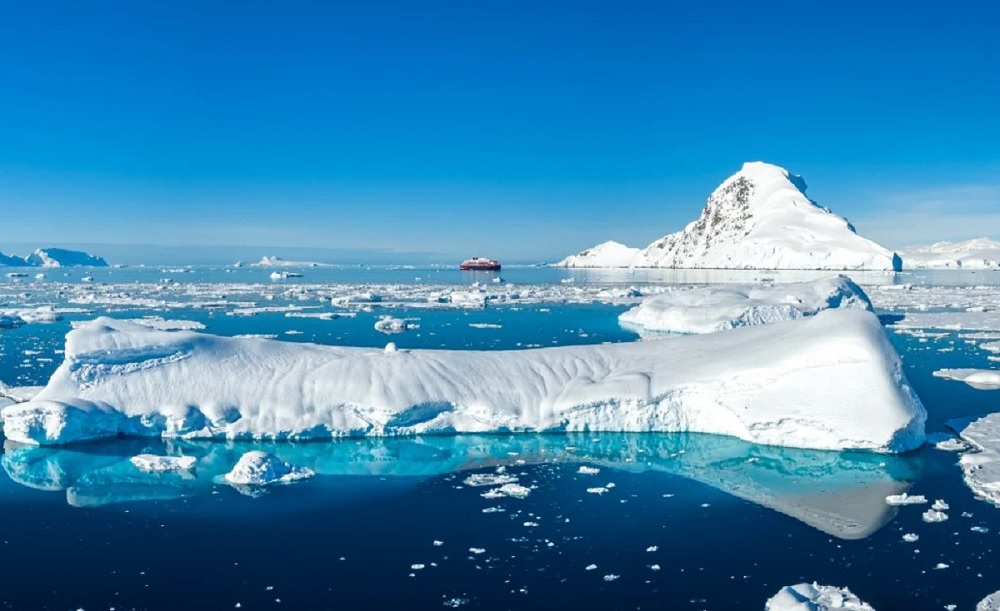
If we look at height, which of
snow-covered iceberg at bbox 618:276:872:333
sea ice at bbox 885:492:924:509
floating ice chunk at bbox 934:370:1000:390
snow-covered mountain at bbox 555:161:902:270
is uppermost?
snow-covered mountain at bbox 555:161:902:270

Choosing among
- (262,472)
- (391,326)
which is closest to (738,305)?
(391,326)

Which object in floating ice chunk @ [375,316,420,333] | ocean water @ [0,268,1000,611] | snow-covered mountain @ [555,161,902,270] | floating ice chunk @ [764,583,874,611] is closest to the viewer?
floating ice chunk @ [764,583,874,611]

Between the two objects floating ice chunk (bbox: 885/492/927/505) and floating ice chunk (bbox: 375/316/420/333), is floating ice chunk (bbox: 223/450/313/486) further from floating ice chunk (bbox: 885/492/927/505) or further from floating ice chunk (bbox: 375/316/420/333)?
floating ice chunk (bbox: 375/316/420/333)

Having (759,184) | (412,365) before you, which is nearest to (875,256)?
(759,184)

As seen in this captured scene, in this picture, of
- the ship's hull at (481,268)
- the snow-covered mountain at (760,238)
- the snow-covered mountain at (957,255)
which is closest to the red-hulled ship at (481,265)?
the ship's hull at (481,268)

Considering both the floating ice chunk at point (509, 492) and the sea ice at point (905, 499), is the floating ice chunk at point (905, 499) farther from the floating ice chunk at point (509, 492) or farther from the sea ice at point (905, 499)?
the floating ice chunk at point (509, 492)

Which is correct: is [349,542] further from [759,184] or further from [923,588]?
[759,184]

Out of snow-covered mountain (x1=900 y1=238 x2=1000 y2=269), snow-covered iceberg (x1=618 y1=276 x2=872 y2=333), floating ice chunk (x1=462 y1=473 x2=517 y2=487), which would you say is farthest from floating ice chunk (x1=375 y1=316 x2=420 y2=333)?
snow-covered mountain (x1=900 y1=238 x2=1000 y2=269)
